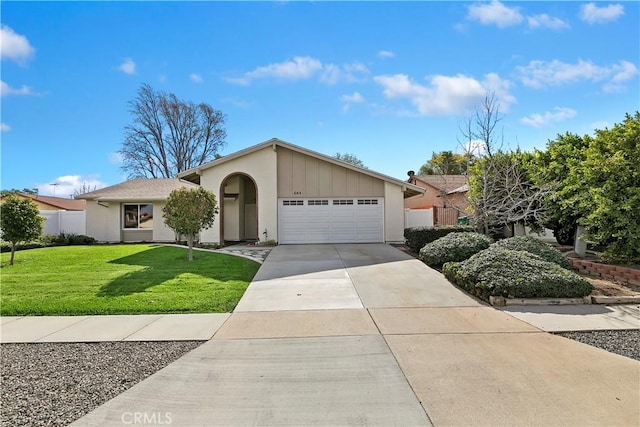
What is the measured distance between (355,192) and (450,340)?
12.2 m

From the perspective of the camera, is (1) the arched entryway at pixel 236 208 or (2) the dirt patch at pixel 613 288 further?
(1) the arched entryway at pixel 236 208

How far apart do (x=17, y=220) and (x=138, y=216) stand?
775 centimetres

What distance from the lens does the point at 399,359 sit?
13.9 feet

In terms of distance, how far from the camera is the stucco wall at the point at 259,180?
16.5m

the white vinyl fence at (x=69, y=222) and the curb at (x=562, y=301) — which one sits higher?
the white vinyl fence at (x=69, y=222)

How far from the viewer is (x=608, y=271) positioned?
923cm

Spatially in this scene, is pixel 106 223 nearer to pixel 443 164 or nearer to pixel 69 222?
pixel 69 222

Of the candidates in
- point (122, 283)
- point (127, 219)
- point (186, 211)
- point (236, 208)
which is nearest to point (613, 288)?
point (122, 283)

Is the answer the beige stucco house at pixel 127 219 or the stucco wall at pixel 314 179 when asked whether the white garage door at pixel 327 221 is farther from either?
the beige stucco house at pixel 127 219

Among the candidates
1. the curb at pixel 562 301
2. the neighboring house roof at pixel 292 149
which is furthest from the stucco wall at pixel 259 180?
the curb at pixel 562 301

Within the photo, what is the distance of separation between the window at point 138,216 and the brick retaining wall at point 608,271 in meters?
19.4

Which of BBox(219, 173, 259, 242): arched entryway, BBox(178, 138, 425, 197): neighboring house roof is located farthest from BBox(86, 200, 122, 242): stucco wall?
BBox(219, 173, 259, 242): arched entryway

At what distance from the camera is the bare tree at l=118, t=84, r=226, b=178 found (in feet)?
120

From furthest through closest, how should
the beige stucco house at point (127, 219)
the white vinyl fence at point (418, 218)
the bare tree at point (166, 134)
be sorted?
the bare tree at point (166, 134) < the white vinyl fence at point (418, 218) < the beige stucco house at point (127, 219)
